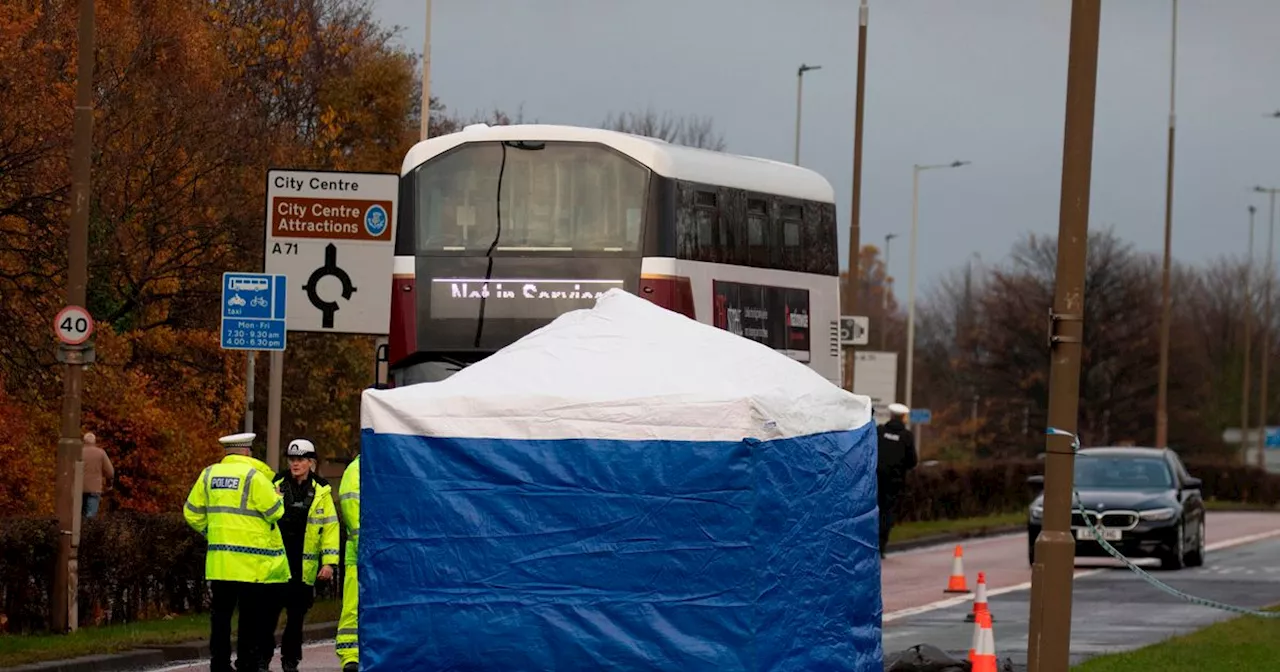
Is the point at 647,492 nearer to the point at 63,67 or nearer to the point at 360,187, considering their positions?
the point at 360,187

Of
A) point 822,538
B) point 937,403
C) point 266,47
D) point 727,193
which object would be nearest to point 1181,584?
point 727,193

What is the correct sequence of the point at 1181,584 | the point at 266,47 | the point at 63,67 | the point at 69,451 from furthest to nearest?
1. the point at 266,47
2. the point at 63,67
3. the point at 1181,584
4. the point at 69,451

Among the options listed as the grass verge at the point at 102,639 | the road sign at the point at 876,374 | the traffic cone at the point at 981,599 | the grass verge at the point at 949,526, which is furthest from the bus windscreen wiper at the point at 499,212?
the road sign at the point at 876,374

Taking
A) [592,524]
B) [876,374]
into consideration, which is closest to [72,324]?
[592,524]

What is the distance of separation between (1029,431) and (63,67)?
202 feet

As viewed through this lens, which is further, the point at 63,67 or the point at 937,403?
the point at 937,403

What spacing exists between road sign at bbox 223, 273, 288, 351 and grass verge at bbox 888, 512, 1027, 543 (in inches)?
665

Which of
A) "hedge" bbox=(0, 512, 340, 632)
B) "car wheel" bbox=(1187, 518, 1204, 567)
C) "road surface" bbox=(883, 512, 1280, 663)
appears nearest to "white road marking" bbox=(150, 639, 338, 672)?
"hedge" bbox=(0, 512, 340, 632)

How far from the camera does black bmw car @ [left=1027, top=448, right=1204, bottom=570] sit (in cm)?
2961

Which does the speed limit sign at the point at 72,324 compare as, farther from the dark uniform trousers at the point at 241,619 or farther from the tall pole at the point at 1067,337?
the tall pole at the point at 1067,337

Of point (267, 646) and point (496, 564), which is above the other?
point (496, 564)

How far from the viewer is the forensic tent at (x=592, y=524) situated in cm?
1042

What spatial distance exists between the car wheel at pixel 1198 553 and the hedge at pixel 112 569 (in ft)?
49.7

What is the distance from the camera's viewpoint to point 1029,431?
9188 centimetres
